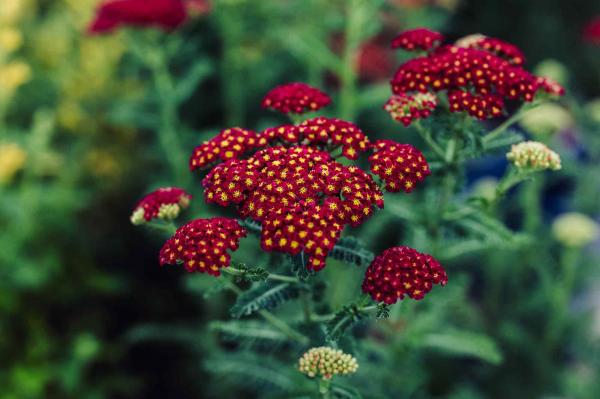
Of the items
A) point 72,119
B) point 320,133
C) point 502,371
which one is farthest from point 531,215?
point 72,119

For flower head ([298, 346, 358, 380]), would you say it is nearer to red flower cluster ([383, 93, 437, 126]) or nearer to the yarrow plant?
the yarrow plant

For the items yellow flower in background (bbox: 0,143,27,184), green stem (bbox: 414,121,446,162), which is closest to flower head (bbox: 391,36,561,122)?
green stem (bbox: 414,121,446,162)

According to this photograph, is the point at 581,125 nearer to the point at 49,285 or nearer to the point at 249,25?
the point at 249,25

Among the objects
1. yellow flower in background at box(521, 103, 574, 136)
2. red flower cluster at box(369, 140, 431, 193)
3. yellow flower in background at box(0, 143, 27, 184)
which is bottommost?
red flower cluster at box(369, 140, 431, 193)

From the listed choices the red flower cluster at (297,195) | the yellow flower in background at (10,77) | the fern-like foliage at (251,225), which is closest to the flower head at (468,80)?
the red flower cluster at (297,195)

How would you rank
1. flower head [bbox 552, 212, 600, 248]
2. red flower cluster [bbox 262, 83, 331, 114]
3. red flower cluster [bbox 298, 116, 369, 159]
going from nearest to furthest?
red flower cluster [bbox 298, 116, 369, 159] < red flower cluster [bbox 262, 83, 331, 114] < flower head [bbox 552, 212, 600, 248]

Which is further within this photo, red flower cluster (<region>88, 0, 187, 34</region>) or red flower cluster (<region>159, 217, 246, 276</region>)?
red flower cluster (<region>88, 0, 187, 34</region>)

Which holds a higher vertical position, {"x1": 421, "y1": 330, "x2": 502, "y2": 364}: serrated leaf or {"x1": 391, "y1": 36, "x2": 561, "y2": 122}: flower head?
{"x1": 391, "y1": 36, "x2": 561, "y2": 122}: flower head
